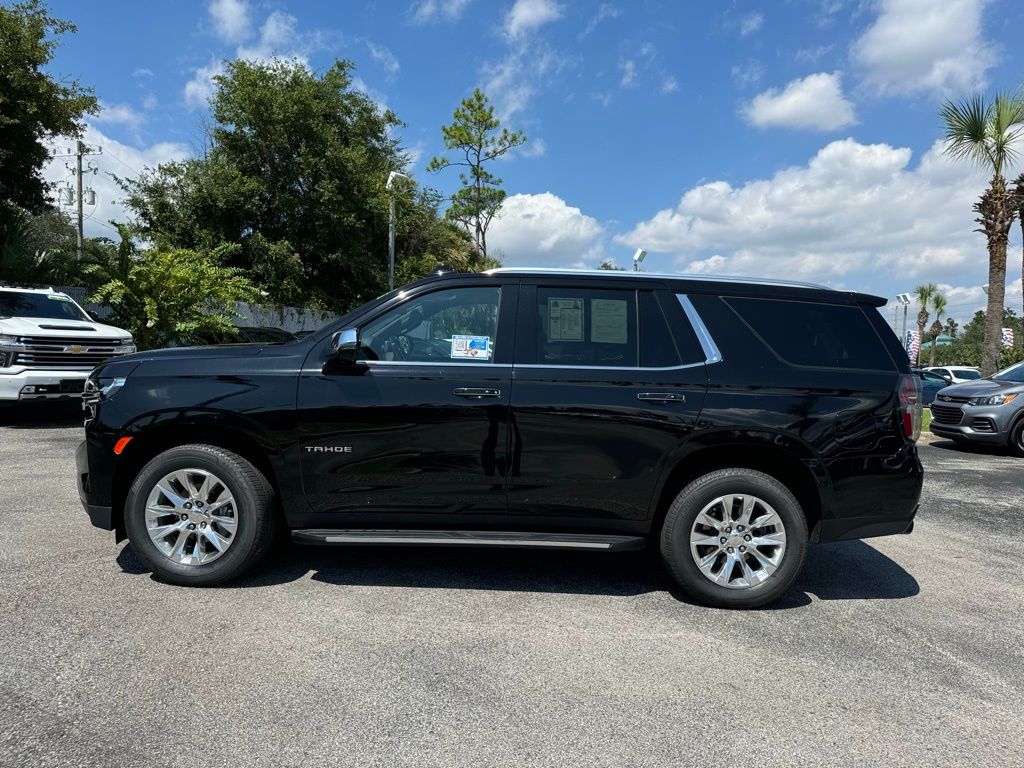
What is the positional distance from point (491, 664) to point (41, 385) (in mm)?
8838

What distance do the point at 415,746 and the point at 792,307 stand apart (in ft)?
10.2

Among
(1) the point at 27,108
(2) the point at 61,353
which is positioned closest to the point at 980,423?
(2) the point at 61,353

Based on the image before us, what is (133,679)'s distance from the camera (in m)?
2.92

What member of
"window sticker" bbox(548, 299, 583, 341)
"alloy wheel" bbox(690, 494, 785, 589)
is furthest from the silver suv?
"window sticker" bbox(548, 299, 583, 341)

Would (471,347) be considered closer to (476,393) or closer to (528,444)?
(476,393)

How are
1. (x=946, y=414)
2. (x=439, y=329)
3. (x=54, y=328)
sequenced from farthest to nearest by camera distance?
(x=946, y=414) < (x=54, y=328) < (x=439, y=329)

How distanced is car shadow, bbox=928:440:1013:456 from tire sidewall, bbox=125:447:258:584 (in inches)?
418

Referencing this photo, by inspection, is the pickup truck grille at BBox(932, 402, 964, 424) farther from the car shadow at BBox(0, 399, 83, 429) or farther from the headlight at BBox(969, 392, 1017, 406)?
the car shadow at BBox(0, 399, 83, 429)

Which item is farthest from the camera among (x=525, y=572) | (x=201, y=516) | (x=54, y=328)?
(x=54, y=328)

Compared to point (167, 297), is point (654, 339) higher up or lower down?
lower down

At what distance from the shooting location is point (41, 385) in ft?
30.4

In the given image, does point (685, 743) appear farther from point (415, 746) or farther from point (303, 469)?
point (303, 469)

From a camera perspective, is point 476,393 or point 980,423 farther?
point 980,423

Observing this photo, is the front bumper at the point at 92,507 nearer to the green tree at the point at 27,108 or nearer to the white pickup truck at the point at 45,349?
the white pickup truck at the point at 45,349
